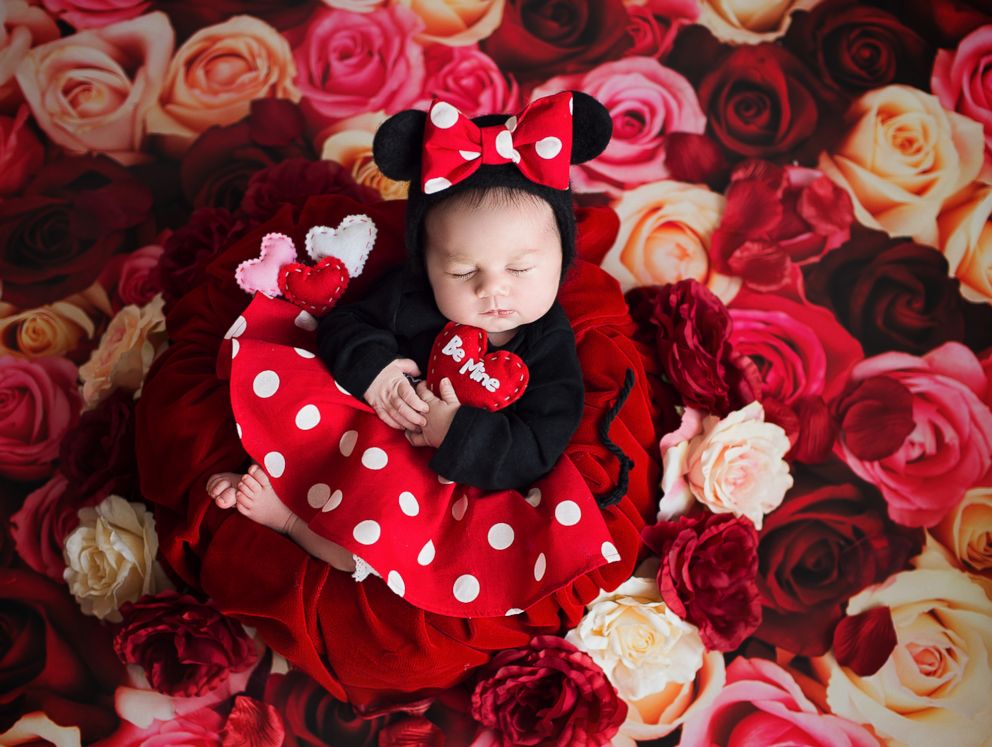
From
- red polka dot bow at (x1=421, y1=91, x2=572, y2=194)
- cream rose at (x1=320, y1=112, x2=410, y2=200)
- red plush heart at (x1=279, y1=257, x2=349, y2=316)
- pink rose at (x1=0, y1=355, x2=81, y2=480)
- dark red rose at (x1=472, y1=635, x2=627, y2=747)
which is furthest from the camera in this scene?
cream rose at (x1=320, y1=112, x2=410, y2=200)

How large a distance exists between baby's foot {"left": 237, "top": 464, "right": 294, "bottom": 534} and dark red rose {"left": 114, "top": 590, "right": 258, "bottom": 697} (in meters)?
0.20

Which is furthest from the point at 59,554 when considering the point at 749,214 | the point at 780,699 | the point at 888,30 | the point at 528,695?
the point at 888,30

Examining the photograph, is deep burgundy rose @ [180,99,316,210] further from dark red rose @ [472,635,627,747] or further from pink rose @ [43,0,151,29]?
dark red rose @ [472,635,627,747]

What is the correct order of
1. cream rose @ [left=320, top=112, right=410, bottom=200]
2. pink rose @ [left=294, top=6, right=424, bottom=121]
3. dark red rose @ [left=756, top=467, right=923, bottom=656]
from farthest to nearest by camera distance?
1. pink rose @ [left=294, top=6, right=424, bottom=121]
2. cream rose @ [left=320, top=112, right=410, bottom=200]
3. dark red rose @ [left=756, top=467, right=923, bottom=656]

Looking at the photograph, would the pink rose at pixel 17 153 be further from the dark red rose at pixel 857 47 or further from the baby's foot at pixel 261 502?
the dark red rose at pixel 857 47

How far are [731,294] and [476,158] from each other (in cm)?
84

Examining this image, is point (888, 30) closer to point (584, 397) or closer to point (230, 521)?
point (584, 397)

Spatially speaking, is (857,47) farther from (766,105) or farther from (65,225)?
(65,225)

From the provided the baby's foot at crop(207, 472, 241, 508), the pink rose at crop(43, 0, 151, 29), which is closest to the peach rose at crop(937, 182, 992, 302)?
the baby's foot at crop(207, 472, 241, 508)

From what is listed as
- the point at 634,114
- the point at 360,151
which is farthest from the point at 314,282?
the point at 634,114

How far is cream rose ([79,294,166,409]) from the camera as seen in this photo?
1.69 m

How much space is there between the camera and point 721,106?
2.09 meters

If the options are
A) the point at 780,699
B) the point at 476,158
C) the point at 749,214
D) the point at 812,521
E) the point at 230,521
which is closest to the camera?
the point at 476,158

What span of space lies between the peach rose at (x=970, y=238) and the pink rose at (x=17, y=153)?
2.10 meters
